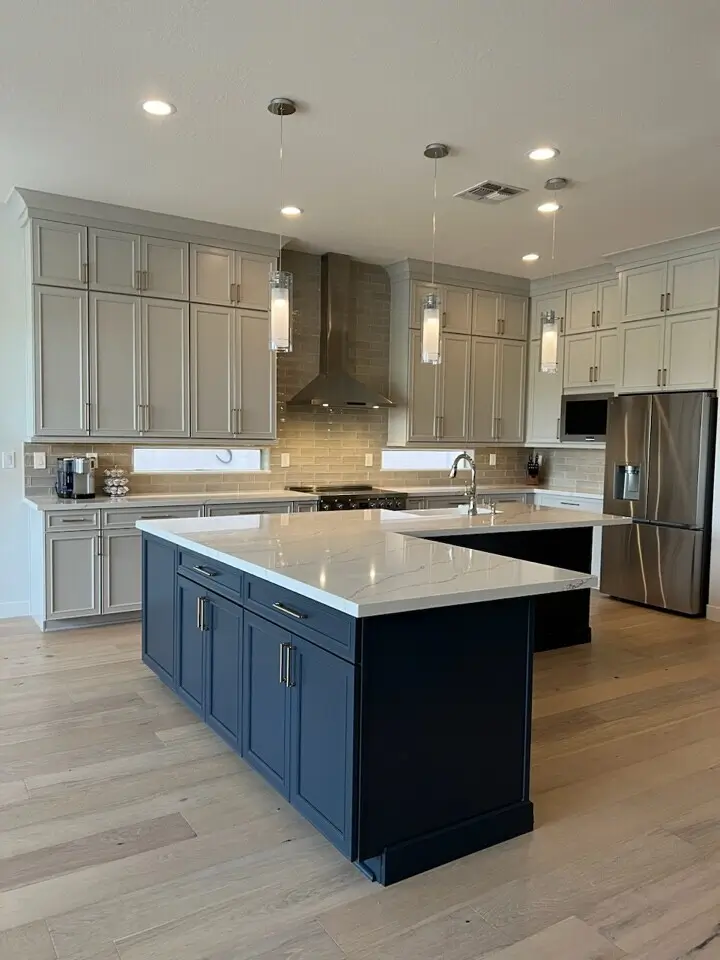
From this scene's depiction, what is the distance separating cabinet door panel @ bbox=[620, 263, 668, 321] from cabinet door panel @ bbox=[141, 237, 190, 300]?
3.55 m

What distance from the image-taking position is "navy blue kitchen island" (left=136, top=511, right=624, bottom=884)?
2.11 meters

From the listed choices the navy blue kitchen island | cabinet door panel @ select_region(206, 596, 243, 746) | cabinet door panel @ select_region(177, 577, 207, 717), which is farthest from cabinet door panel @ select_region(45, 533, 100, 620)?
the navy blue kitchen island

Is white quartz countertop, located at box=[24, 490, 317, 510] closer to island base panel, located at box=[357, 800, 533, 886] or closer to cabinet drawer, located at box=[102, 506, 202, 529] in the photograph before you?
cabinet drawer, located at box=[102, 506, 202, 529]

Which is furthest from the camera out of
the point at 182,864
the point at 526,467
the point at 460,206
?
the point at 526,467

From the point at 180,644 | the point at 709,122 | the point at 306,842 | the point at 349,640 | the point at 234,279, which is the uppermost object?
the point at 709,122

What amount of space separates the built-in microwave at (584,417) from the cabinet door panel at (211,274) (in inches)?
130

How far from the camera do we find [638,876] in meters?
2.22

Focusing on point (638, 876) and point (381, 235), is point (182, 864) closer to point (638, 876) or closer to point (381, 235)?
point (638, 876)

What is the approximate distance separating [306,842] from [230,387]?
12.0 feet

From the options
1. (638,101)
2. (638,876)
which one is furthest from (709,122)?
(638,876)

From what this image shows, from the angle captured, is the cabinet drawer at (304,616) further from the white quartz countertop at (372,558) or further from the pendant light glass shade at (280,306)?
the pendant light glass shade at (280,306)

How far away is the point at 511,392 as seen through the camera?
700 cm

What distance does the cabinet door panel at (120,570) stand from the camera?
4805 mm

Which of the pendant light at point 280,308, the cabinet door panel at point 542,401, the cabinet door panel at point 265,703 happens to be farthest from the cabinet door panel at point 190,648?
the cabinet door panel at point 542,401
